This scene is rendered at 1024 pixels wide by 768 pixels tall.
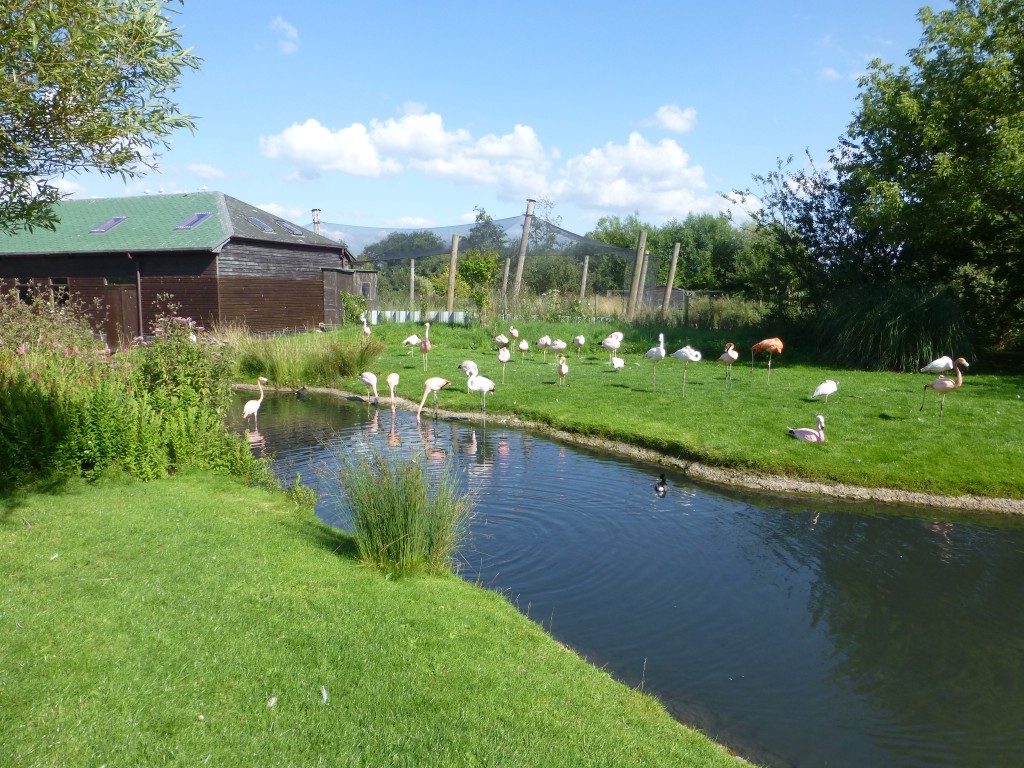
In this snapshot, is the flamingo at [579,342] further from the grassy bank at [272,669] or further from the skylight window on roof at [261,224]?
the grassy bank at [272,669]

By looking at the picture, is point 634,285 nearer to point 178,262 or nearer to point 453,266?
point 453,266

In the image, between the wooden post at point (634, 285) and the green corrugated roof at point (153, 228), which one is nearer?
the wooden post at point (634, 285)

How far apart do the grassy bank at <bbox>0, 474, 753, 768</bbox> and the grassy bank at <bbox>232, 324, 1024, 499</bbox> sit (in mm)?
7077

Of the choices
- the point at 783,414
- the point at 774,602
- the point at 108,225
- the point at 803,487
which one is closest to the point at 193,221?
the point at 108,225

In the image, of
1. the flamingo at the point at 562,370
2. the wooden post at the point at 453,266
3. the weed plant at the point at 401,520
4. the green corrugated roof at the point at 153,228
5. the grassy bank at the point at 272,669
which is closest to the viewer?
the grassy bank at the point at 272,669

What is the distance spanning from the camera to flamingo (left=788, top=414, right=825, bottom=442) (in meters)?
12.4

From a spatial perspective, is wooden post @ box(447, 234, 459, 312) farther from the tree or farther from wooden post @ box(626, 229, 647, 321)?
the tree

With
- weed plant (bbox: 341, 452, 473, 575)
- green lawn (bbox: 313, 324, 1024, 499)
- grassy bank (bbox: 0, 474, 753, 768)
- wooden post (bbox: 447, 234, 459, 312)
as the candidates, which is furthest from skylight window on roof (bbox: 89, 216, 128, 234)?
weed plant (bbox: 341, 452, 473, 575)

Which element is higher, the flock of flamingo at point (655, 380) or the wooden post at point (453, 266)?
the wooden post at point (453, 266)

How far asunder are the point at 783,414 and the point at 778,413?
111 mm

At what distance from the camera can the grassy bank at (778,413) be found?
11.5m

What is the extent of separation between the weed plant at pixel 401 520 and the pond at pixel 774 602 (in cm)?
96

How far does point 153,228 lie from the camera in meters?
31.1

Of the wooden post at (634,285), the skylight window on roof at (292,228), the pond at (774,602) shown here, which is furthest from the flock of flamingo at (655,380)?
the skylight window on roof at (292,228)
